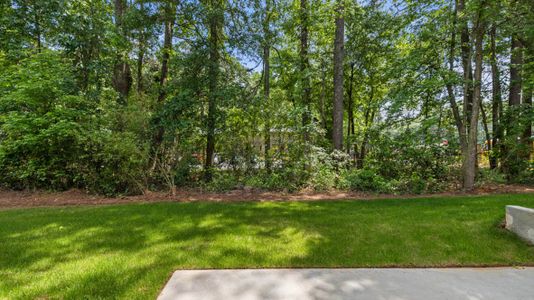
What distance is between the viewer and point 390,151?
7.41 meters

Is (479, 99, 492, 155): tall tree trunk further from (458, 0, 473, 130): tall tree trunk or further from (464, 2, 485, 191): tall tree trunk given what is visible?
(464, 2, 485, 191): tall tree trunk

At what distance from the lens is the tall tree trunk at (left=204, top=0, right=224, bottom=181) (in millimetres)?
7355

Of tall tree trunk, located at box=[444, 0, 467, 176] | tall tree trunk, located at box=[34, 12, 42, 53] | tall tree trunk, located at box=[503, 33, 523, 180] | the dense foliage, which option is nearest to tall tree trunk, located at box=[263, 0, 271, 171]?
the dense foliage

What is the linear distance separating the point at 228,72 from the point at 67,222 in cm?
545

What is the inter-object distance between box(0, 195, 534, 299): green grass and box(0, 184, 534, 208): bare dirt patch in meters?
0.73

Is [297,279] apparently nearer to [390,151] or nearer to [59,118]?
[390,151]

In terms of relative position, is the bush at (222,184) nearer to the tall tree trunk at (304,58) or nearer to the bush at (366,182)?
the bush at (366,182)

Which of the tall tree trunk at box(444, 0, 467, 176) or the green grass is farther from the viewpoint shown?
the tall tree trunk at box(444, 0, 467, 176)

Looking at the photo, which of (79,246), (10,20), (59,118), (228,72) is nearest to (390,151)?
(228,72)

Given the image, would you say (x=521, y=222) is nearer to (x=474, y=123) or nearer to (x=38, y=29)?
(x=474, y=123)

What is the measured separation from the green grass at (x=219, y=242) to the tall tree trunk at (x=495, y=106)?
3778 millimetres

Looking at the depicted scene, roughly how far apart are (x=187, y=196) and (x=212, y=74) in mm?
3481

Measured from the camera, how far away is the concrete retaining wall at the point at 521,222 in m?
3.28

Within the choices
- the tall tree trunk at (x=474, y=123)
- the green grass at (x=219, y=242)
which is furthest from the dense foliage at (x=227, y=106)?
the green grass at (x=219, y=242)
